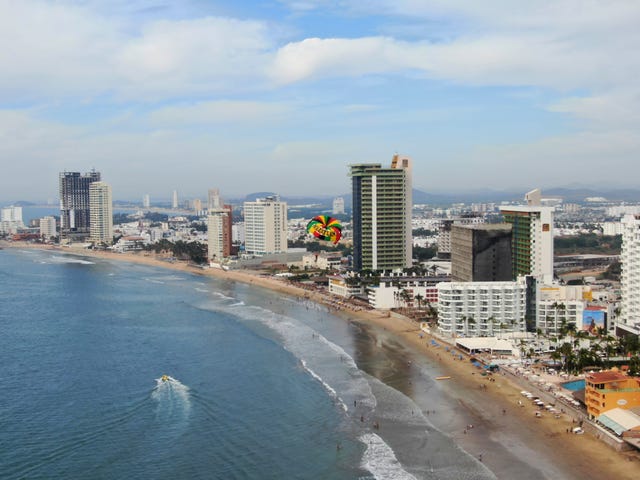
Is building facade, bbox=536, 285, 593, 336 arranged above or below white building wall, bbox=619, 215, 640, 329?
below

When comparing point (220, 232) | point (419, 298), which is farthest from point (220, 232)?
point (419, 298)

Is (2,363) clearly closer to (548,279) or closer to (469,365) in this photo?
(469,365)

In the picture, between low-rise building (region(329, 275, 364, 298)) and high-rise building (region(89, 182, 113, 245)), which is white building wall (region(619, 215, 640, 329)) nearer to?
low-rise building (region(329, 275, 364, 298))

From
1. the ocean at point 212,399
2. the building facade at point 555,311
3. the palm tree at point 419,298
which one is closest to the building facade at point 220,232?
the ocean at point 212,399

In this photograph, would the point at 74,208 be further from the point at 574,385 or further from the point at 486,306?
the point at 574,385

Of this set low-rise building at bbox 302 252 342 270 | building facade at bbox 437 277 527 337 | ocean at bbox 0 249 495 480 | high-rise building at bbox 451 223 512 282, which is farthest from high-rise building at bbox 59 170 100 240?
building facade at bbox 437 277 527 337
